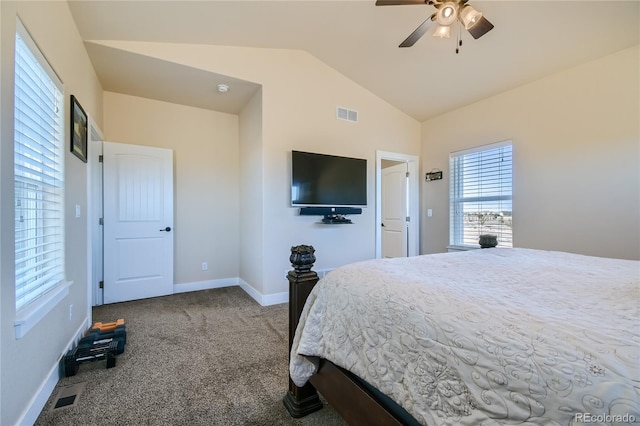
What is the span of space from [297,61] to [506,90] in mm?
2636

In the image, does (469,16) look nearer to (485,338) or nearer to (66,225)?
(485,338)

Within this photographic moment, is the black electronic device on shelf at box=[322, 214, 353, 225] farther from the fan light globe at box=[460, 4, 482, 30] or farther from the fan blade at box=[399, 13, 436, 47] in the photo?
the fan light globe at box=[460, 4, 482, 30]

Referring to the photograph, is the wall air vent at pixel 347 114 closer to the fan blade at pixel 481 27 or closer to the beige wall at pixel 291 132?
the beige wall at pixel 291 132

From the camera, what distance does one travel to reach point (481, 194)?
12.7ft

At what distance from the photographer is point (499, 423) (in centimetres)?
64

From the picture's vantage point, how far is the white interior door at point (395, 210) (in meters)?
4.91

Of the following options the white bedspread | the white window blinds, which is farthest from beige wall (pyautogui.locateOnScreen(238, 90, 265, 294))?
the white bedspread

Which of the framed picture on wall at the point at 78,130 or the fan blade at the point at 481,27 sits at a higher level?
the fan blade at the point at 481,27

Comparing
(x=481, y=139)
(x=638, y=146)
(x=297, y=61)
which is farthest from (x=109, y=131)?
(x=638, y=146)

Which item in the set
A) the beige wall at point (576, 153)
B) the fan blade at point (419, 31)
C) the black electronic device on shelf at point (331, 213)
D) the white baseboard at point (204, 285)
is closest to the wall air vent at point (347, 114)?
the black electronic device on shelf at point (331, 213)

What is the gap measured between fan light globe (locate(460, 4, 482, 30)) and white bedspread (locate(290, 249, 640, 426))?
178 cm

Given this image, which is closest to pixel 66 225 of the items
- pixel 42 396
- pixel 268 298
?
pixel 42 396

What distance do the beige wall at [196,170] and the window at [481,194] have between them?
3.29 meters

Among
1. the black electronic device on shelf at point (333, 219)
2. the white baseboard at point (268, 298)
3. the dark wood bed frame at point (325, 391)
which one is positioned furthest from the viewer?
the black electronic device on shelf at point (333, 219)
